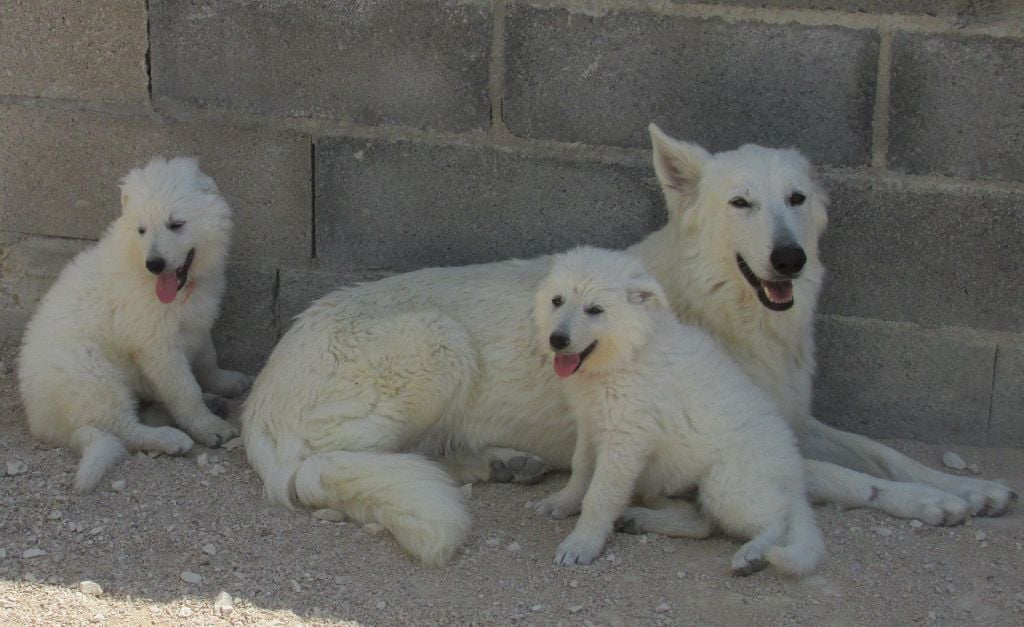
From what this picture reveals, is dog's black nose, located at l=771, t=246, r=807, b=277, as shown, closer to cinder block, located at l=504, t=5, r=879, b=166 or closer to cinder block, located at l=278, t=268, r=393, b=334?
cinder block, located at l=504, t=5, r=879, b=166

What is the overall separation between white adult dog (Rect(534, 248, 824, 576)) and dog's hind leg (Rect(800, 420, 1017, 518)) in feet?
1.12

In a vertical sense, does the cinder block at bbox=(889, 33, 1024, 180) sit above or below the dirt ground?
above

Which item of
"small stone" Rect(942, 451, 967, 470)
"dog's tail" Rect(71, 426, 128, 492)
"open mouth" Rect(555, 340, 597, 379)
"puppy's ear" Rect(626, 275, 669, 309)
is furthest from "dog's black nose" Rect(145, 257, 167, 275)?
"small stone" Rect(942, 451, 967, 470)

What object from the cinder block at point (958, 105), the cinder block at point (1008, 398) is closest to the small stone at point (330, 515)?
the cinder block at point (958, 105)

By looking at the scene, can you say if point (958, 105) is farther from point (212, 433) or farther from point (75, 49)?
point (75, 49)

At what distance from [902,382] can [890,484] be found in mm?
827

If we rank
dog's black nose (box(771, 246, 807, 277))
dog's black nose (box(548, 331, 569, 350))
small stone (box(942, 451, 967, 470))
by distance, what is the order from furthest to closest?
small stone (box(942, 451, 967, 470))
dog's black nose (box(771, 246, 807, 277))
dog's black nose (box(548, 331, 569, 350))

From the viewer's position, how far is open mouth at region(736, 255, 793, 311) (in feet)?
15.8

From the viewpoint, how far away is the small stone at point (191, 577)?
417 centimetres

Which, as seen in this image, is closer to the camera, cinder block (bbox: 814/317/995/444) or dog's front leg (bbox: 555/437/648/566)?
dog's front leg (bbox: 555/437/648/566)

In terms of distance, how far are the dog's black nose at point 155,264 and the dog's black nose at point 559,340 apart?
175 cm

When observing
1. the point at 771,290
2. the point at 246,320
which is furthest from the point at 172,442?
the point at 771,290

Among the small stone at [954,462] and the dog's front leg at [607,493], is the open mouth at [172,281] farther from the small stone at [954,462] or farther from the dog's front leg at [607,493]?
the small stone at [954,462]

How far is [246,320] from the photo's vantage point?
5996 mm
